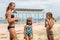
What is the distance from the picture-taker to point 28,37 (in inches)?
375

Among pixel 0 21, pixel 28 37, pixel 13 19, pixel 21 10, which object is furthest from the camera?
pixel 0 21

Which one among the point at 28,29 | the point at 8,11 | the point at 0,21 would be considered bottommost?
the point at 0,21

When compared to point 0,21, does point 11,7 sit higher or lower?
higher

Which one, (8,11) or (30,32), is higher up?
(8,11)

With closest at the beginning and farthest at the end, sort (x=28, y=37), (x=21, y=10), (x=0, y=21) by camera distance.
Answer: (x=28, y=37), (x=21, y=10), (x=0, y=21)

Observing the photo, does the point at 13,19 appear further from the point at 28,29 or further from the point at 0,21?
the point at 0,21

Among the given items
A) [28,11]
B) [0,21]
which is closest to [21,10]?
[28,11]

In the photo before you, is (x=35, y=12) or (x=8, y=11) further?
(x=35, y=12)

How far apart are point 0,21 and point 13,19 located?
44.4m

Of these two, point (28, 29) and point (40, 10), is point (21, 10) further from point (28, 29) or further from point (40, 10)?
point (28, 29)

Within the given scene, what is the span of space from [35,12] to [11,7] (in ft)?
119

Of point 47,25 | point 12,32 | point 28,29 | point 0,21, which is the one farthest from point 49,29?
point 0,21

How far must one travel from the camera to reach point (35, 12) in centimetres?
4462

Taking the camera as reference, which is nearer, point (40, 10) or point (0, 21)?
point (40, 10)
